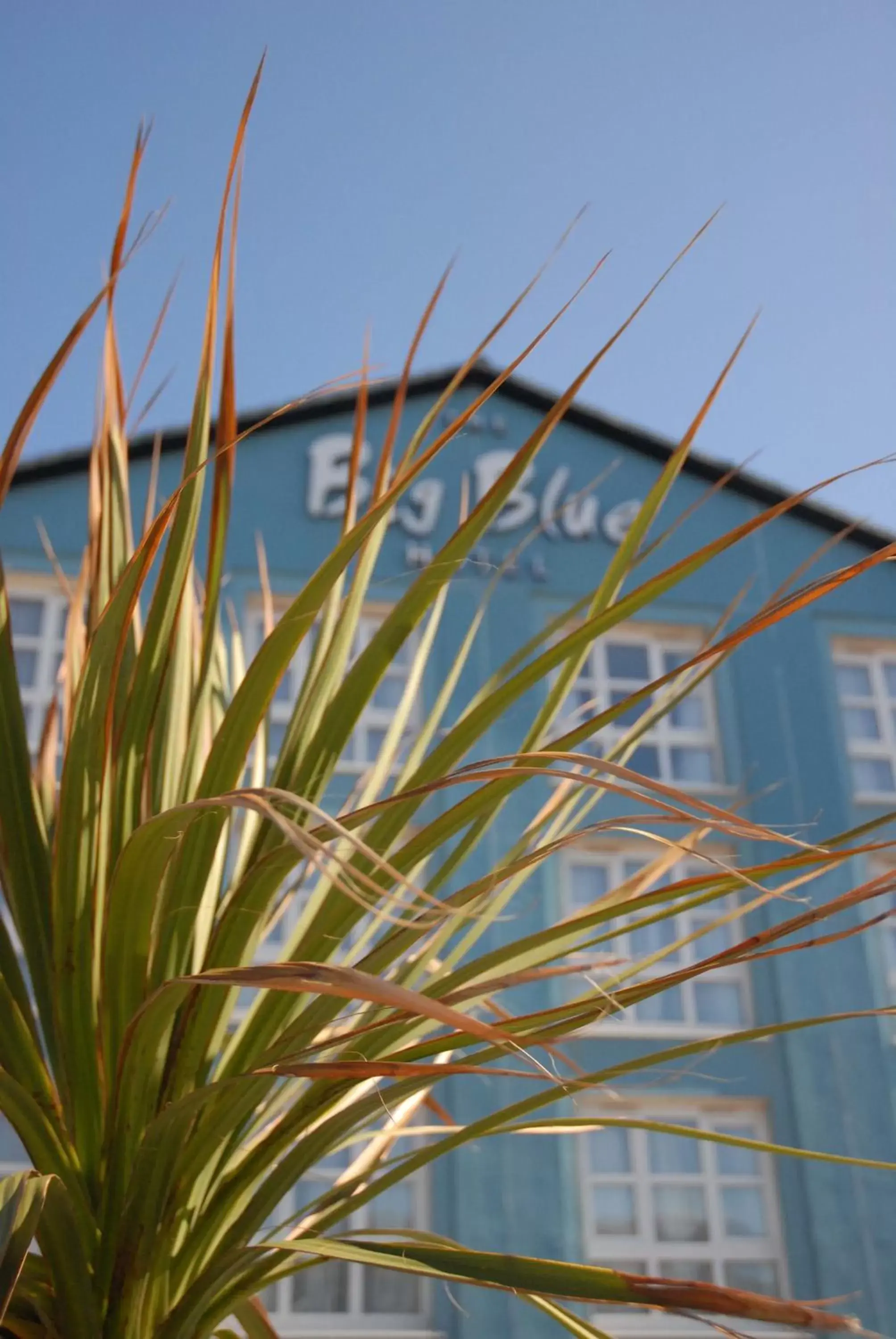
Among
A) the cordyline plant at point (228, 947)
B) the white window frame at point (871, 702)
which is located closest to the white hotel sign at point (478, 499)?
the white window frame at point (871, 702)

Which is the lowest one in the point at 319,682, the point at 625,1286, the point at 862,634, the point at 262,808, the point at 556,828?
the point at 625,1286

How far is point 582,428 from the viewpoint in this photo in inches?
288

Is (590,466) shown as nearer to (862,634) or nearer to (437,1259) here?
(862,634)

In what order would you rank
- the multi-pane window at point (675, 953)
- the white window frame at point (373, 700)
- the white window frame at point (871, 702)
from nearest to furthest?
1. the multi-pane window at point (675, 953)
2. the white window frame at point (373, 700)
3. the white window frame at point (871, 702)

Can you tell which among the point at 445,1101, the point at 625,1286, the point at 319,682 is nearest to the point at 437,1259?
the point at 625,1286

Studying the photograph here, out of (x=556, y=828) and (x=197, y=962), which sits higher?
(x=556, y=828)

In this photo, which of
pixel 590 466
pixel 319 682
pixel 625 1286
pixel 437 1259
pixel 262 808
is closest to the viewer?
pixel 262 808

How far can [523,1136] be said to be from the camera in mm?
5695

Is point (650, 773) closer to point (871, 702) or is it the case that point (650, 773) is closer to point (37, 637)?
point (871, 702)

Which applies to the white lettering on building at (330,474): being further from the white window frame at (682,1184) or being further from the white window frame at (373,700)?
the white window frame at (682,1184)

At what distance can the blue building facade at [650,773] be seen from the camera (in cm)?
552

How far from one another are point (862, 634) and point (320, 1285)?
3.81 m

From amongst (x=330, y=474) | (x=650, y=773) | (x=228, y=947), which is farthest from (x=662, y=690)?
(x=228, y=947)

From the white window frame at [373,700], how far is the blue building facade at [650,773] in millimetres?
21
